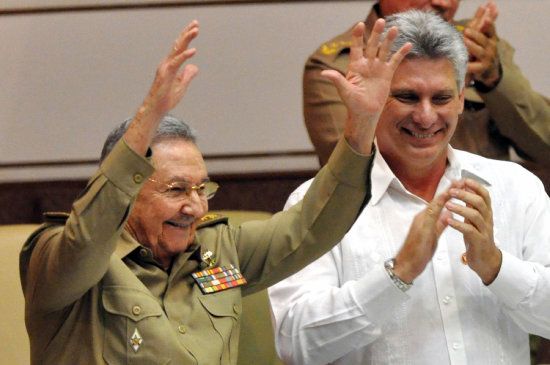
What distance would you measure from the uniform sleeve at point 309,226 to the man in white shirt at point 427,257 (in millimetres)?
89

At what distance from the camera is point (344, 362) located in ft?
8.93

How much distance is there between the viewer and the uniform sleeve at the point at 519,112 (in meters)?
3.45

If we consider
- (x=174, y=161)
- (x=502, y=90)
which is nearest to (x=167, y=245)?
(x=174, y=161)

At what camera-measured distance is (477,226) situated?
2.58m

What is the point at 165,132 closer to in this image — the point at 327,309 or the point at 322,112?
the point at 327,309

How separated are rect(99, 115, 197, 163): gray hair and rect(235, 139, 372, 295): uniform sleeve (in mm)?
264

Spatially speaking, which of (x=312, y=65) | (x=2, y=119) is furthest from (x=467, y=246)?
(x=2, y=119)

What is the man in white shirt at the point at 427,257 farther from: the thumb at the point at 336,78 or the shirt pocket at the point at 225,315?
the thumb at the point at 336,78

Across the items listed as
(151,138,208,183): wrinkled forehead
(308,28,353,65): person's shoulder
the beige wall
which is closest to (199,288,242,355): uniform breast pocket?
(151,138,208,183): wrinkled forehead

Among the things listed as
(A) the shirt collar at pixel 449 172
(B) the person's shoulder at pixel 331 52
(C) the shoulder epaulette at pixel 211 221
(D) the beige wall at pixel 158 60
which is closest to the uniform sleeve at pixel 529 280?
(A) the shirt collar at pixel 449 172

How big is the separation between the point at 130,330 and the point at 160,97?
19.5 inches

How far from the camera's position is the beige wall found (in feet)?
13.6

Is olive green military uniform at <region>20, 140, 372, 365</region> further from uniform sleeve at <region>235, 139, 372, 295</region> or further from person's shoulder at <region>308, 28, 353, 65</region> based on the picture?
person's shoulder at <region>308, 28, 353, 65</region>

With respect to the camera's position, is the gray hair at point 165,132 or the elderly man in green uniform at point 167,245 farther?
the gray hair at point 165,132
